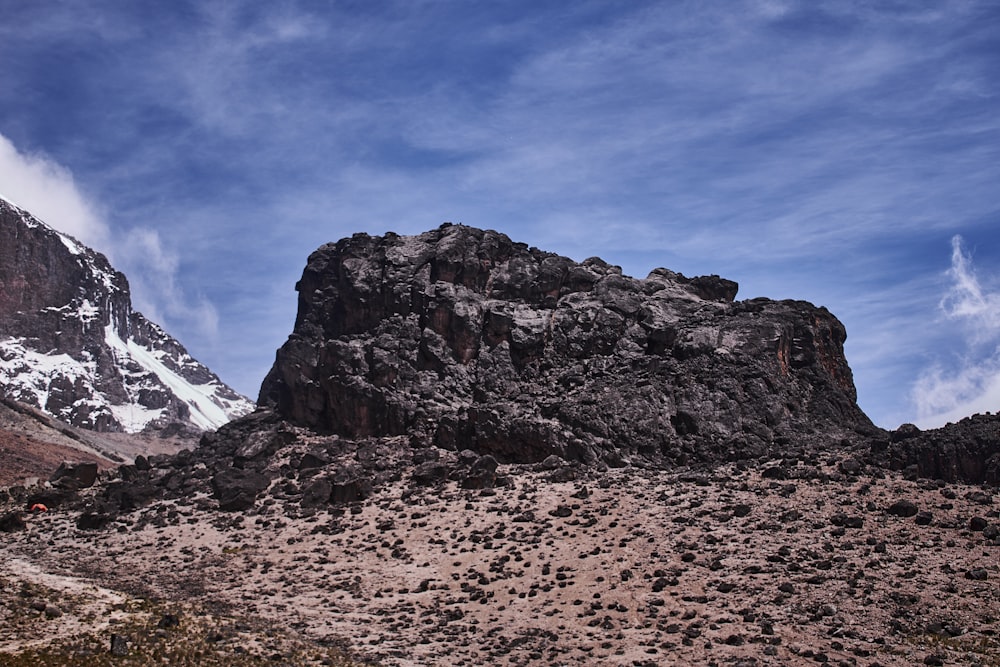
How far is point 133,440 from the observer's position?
19462 cm

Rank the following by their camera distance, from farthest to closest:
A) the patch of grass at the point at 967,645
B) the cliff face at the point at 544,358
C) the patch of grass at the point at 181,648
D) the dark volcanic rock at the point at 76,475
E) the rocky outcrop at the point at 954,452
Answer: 1. the dark volcanic rock at the point at 76,475
2. the cliff face at the point at 544,358
3. the rocky outcrop at the point at 954,452
4. the patch of grass at the point at 181,648
5. the patch of grass at the point at 967,645

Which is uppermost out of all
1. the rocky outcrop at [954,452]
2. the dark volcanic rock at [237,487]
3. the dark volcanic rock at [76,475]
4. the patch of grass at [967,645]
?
the dark volcanic rock at [76,475]

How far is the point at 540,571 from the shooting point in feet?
154

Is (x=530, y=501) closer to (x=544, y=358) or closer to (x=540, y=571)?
(x=540, y=571)

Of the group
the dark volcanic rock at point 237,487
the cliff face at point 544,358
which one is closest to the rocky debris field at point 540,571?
the dark volcanic rock at point 237,487

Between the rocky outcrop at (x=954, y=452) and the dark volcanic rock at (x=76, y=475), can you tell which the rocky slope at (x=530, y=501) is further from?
the dark volcanic rock at (x=76, y=475)

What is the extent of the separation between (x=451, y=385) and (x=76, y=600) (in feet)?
105

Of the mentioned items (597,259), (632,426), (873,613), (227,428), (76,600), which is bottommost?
(873,613)

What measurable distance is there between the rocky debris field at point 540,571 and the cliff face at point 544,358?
3.95 m

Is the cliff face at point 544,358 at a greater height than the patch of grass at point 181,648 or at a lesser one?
greater

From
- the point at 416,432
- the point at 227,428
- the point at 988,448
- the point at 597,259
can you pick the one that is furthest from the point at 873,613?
the point at 227,428

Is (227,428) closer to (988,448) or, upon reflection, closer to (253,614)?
(253,614)

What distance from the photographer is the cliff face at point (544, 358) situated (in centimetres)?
6312

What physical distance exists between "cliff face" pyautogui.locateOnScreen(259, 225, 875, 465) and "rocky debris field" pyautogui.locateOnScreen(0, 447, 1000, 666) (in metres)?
3.95
